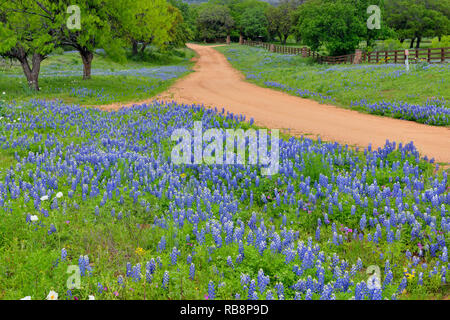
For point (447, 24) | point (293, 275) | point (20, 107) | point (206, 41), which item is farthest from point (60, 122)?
point (206, 41)

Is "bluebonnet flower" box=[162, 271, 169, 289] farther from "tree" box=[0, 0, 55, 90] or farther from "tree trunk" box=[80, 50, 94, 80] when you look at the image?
"tree trunk" box=[80, 50, 94, 80]

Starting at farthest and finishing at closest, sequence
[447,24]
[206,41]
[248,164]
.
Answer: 1. [206,41]
2. [447,24]
3. [248,164]

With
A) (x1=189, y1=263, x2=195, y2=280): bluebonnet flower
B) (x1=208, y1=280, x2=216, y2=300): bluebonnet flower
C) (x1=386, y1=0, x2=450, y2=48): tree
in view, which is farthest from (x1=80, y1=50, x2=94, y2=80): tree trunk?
(x1=386, y1=0, x2=450, y2=48): tree

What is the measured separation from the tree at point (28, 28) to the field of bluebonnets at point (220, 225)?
13580mm

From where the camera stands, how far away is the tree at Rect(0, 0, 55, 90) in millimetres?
19875

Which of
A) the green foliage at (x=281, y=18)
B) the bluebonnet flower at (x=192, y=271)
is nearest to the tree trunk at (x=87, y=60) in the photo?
the bluebonnet flower at (x=192, y=271)

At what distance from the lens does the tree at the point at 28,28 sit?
19.9 metres

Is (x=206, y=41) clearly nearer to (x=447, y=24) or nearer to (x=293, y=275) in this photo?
(x=447, y=24)

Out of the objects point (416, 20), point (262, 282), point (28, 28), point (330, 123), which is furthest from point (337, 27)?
point (416, 20)

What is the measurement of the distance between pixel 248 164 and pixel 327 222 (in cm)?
260

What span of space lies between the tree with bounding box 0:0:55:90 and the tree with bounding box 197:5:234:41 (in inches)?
3489

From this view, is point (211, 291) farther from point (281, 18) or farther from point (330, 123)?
point (281, 18)
